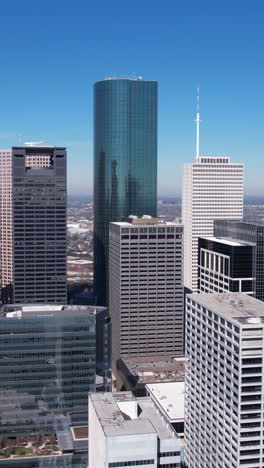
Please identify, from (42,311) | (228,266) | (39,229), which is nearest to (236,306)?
(228,266)

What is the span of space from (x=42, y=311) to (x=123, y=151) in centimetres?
9625

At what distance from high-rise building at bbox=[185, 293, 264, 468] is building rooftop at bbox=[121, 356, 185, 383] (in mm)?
37545

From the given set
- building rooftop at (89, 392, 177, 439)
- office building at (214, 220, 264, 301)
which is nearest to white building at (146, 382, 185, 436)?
office building at (214, 220, 264, 301)

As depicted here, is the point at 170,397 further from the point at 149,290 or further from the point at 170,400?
the point at 149,290

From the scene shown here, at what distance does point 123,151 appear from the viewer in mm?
185875

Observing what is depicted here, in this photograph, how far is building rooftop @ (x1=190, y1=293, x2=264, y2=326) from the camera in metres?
64.7

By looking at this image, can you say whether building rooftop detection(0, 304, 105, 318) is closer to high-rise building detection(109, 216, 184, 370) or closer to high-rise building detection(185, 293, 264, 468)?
high-rise building detection(185, 293, 264, 468)

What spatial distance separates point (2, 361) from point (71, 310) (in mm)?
12968

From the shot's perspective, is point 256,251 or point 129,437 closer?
point 129,437

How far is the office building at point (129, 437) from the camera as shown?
182 feet

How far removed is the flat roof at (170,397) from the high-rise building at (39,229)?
1918 inches

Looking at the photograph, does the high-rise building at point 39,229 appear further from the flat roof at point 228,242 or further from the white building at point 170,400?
the flat roof at point 228,242

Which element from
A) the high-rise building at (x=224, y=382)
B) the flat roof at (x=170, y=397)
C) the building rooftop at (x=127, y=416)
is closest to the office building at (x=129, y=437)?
the building rooftop at (x=127, y=416)

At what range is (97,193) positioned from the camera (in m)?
193
